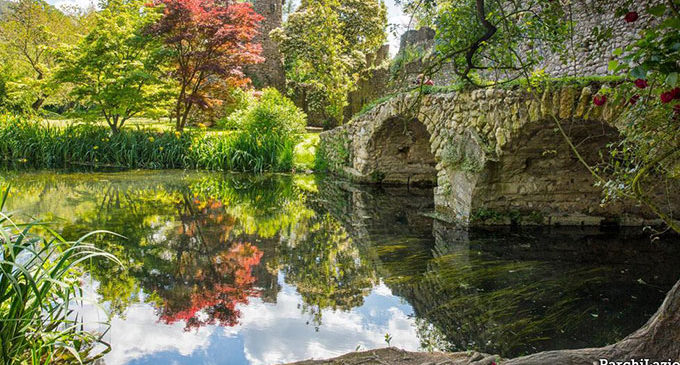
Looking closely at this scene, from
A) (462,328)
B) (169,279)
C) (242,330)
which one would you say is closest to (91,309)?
(169,279)

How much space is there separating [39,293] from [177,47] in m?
12.8

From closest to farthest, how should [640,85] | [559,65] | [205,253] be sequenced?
[640,85]
[205,253]
[559,65]

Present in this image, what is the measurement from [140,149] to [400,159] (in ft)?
24.5

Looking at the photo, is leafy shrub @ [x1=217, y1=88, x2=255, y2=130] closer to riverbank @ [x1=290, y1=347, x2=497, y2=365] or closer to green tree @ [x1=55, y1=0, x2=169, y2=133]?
green tree @ [x1=55, y1=0, x2=169, y2=133]

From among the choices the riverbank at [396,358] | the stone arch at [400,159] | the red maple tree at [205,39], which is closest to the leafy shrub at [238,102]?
the red maple tree at [205,39]

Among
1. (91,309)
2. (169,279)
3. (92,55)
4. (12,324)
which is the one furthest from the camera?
(92,55)

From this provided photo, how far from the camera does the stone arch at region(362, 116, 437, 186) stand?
10070 millimetres

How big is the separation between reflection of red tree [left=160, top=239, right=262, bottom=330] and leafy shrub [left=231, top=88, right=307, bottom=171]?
8.25 metres

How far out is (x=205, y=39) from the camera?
45.8ft

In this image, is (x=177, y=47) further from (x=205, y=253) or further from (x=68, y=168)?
(x=205, y=253)

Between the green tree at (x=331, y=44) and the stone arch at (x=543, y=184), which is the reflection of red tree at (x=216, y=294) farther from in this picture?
the green tree at (x=331, y=44)

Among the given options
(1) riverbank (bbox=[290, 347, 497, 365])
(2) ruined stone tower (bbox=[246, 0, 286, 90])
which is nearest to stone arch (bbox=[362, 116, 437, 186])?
(1) riverbank (bbox=[290, 347, 497, 365])

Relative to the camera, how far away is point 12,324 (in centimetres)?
226

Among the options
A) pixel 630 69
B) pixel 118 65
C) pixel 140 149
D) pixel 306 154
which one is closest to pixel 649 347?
pixel 630 69
